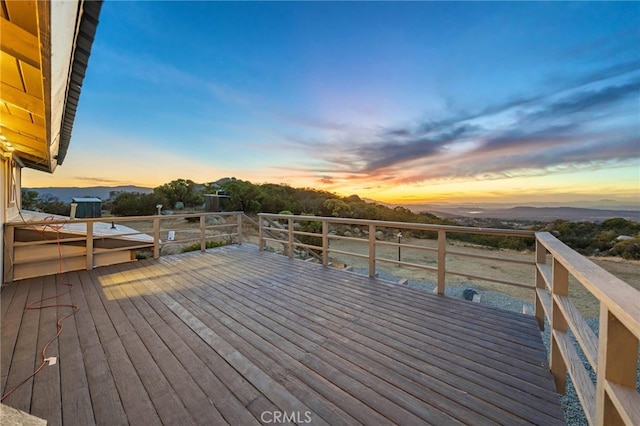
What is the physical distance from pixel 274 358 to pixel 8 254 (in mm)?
4416

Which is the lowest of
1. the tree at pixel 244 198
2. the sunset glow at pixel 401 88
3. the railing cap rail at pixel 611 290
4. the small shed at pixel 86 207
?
the railing cap rail at pixel 611 290

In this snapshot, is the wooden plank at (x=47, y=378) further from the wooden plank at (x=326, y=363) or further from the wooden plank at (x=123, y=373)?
the wooden plank at (x=326, y=363)

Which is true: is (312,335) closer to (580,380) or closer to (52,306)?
(580,380)

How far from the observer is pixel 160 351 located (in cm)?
185

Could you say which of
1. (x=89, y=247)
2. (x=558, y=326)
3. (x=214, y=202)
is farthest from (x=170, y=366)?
(x=214, y=202)

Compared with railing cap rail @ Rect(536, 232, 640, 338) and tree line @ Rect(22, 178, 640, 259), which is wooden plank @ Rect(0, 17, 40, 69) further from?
tree line @ Rect(22, 178, 640, 259)

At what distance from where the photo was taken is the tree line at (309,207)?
7102 mm

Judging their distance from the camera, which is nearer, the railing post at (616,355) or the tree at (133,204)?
the railing post at (616,355)

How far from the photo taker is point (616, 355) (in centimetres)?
76

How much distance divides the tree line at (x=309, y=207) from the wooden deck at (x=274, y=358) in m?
5.13

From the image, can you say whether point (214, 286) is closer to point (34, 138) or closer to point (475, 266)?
point (34, 138)

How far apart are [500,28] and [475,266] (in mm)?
7099

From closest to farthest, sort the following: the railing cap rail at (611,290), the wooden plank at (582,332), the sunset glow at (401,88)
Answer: the railing cap rail at (611,290) → the wooden plank at (582,332) → the sunset glow at (401,88)

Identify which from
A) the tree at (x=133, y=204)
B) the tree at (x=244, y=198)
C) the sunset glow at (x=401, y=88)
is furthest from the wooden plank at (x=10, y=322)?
the tree at (x=244, y=198)
